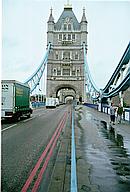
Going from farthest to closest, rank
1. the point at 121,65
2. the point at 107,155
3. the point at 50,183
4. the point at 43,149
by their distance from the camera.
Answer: the point at 121,65, the point at 43,149, the point at 107,155, the point at 50,183

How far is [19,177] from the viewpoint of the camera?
5.84 metres

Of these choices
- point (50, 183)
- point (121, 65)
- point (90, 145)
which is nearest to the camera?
point (50, 183)

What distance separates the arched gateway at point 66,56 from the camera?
Answer: 10419cm

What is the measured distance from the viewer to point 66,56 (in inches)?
4269

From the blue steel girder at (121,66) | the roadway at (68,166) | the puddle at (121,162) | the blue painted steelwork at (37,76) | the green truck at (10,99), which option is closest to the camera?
the roadway at (68,166)

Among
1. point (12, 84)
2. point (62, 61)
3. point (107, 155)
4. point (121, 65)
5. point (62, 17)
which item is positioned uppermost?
point (62, 17)

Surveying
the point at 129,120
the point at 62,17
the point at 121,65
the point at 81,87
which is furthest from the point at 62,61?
the point at 129,120

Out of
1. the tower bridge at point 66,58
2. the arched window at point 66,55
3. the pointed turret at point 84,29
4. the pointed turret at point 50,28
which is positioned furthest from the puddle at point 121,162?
the pointed turret at point 84,29

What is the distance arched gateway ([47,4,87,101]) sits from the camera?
104188 mm

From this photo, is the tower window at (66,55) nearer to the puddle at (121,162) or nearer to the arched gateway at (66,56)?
the arched gateway at (66,56)

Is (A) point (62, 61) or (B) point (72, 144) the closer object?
(B) point (72, 144)

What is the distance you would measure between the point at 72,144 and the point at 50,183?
4.99m

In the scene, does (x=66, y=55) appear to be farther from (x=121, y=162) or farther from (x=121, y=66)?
(x=121, y=162)

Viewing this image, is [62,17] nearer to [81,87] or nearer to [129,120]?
[81,87]
